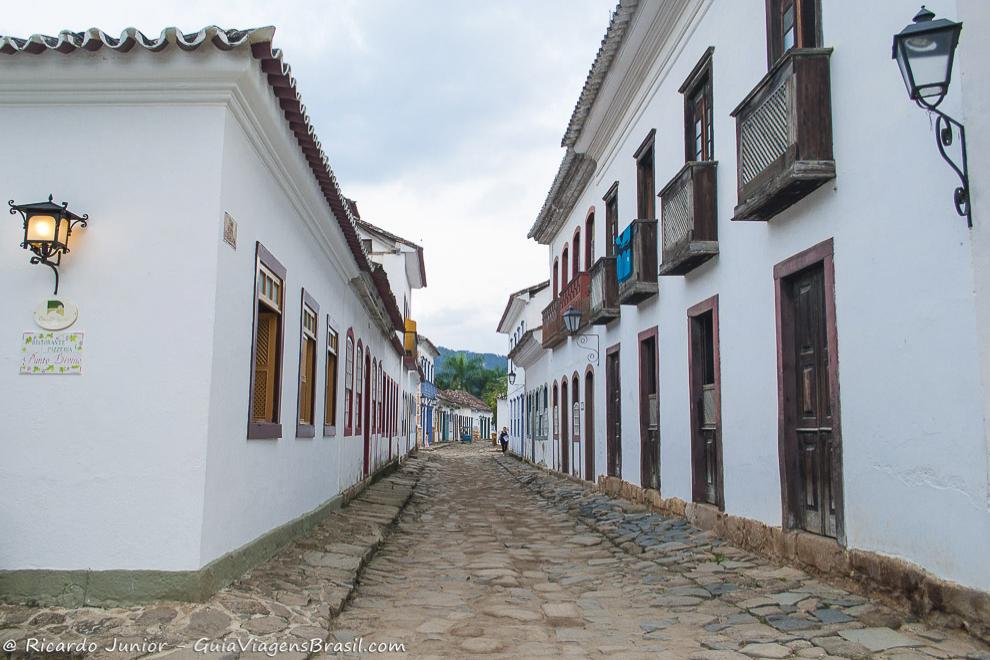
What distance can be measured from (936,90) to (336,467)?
8250 millimetres

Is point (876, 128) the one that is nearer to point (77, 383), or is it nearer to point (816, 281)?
point (816, 281)

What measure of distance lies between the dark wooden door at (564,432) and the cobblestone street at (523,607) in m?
8.48

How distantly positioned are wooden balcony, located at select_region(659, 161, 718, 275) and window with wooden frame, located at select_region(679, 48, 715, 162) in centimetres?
38

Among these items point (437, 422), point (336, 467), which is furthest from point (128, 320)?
point (437, 422)

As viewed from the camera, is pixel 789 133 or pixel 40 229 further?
pixel 789 133

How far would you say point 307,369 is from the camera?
889 centimetres

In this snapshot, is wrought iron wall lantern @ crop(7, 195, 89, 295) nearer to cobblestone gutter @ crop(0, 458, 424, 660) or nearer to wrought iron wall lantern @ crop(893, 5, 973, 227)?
cobblestone gutter @ crop(0, 458, 424, 660)

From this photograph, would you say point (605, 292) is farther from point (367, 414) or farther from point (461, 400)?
point (461, 400)

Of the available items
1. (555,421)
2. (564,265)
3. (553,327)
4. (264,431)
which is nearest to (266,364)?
(264,431)

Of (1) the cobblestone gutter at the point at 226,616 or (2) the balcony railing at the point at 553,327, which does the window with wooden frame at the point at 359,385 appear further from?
(1) the cobblestone gutter at the point at 226,616

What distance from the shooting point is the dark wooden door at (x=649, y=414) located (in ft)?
36.7

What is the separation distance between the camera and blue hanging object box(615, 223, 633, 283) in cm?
1128

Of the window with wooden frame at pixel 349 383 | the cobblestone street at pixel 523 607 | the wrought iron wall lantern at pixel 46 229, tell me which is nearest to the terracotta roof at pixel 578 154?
the window with wooden frame at pixel 349 383

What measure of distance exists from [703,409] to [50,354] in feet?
21.8
